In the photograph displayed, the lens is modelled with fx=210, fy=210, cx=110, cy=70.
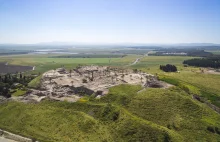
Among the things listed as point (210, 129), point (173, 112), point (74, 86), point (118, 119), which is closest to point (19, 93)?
point (74, 86)

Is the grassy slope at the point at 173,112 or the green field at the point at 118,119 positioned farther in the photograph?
the grassy slope at the point at 173,112

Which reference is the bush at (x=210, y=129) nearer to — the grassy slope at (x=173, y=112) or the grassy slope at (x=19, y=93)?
the grassy slope at (x=173, y=112)

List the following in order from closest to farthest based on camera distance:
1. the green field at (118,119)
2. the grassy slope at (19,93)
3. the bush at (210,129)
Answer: the green field at (118,119)
the bush at (210,129)
the grassy slope at (19,93)

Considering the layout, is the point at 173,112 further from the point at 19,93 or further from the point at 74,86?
the point at 19,93

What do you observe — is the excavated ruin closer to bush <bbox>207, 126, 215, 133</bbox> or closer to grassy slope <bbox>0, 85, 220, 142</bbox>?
grassy slope <bbox>0, 85, 220, 142</bbox>

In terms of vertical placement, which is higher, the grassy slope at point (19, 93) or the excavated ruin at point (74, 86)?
the excavated ruin at point (74, 86)

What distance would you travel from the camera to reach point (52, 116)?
5591cm

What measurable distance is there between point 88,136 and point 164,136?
1652cm

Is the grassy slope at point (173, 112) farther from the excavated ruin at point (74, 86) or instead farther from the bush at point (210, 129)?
the excavated ruin at point (74, 86)

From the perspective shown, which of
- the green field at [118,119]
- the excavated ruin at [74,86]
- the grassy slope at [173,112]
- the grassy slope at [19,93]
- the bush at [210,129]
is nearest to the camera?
the green field at [118,119]

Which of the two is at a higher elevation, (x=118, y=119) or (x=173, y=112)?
(x=173, y=112)

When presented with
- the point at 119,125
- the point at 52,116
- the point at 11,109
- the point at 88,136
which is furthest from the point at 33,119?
the point at 119,125

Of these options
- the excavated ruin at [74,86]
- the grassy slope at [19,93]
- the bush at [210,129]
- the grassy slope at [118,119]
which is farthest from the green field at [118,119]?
the grassy slope at [19,93]

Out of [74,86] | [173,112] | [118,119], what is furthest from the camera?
[74,86]
